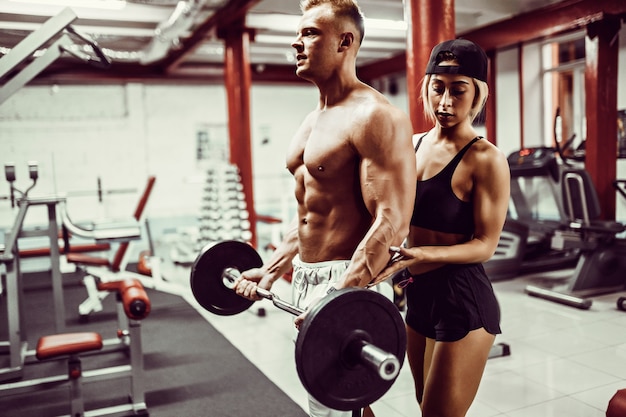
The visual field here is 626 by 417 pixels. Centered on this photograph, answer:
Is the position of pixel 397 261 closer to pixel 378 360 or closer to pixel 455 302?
pixel 455 302

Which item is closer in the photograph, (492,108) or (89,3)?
(89,3)

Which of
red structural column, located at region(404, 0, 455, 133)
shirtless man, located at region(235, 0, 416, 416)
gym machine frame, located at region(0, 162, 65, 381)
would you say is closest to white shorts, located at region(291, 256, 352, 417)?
shirtless man, located at region(235, 0, 416, 416)

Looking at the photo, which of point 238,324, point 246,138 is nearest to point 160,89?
point 246,138

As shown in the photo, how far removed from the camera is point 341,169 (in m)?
1.53

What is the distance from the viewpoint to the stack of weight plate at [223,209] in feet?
20.1

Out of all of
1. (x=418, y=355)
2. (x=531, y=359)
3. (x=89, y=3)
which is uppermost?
(x=89, y=3)

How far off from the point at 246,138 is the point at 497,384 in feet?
15.3

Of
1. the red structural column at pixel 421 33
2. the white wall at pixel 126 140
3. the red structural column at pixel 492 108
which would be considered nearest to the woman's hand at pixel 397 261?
the red structural column at pixel 421 33

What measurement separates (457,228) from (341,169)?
1.29ft

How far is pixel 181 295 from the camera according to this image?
17.7ft

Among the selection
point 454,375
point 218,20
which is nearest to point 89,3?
point 218,20

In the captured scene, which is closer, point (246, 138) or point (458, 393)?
point (458, 393)

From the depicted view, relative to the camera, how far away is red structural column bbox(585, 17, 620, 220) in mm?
5430

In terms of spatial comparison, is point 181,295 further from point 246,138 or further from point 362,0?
point 362,0
